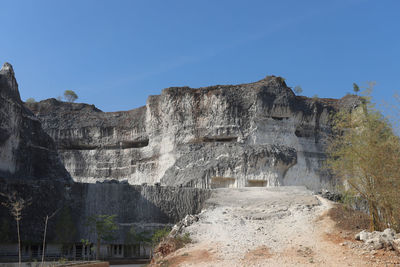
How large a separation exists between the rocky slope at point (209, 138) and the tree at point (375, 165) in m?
19.3

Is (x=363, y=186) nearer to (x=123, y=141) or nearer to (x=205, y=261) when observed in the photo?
(x=205, y=261)

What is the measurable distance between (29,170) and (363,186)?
24851 mm

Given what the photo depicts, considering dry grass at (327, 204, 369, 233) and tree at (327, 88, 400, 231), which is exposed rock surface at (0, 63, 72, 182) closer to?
dry grass at (327, 204, 369, 233)

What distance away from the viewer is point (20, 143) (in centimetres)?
3288

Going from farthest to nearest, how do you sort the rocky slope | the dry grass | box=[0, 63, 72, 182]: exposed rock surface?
the rocky slope
box=[0, 63, 72, 182]: exposed rock surface
the dry grass

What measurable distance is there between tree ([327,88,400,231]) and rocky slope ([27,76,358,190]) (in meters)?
19.3

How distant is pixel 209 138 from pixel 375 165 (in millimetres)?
26341

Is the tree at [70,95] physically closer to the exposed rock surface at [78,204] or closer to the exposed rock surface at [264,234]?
the exposed rock surface at [78,204]

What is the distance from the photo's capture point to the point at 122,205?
2761 cm

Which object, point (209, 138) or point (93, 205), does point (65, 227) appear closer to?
point (93, 205)

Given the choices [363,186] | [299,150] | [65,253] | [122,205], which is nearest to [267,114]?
[299,150]

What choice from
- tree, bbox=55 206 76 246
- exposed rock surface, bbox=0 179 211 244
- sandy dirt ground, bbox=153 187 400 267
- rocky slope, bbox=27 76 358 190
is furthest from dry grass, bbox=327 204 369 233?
rocky slope, bbox=27 76 358 190

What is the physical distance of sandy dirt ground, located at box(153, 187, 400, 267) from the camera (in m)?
14.7

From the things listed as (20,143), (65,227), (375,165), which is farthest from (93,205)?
(375,165)
